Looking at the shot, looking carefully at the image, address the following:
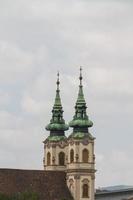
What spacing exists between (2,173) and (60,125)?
49.4 ft

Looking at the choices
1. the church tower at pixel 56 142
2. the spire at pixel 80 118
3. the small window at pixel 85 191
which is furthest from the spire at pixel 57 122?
the small window at pixel 85 191

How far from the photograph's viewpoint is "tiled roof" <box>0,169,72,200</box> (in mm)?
156500

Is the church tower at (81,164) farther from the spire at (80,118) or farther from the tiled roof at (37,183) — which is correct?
the tiled roof at (37,183)

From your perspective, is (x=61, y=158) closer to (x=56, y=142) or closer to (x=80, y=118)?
(x=56, y=142)

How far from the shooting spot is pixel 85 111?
6447 inches

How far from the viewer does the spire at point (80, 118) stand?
531 feet

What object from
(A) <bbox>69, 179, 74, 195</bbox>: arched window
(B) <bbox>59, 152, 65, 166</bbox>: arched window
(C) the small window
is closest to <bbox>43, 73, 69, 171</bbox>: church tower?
(B) <bbox>59, 152, 65, 166</bbox>: arched window

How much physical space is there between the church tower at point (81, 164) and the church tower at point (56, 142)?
4.40 metres

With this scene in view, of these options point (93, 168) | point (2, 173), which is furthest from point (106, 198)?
point (2, 173)

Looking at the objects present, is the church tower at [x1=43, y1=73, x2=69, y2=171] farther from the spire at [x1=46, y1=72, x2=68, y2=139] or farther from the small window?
the small window

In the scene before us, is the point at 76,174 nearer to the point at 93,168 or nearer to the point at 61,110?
the point at 93,168

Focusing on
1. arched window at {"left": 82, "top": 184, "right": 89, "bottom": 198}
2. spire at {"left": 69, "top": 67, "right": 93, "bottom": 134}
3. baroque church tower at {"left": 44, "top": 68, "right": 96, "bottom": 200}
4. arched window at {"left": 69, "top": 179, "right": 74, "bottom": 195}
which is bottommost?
arched window at {"left": 82, "top": 184, "right": 89, "bottom": 198}

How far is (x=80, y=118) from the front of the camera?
16250 cm

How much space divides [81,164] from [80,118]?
277 inches
